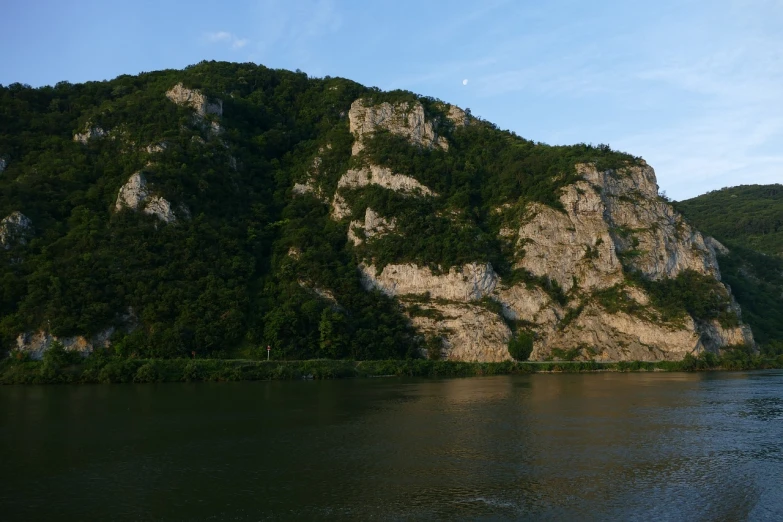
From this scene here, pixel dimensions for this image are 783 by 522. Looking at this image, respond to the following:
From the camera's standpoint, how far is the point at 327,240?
319 feet

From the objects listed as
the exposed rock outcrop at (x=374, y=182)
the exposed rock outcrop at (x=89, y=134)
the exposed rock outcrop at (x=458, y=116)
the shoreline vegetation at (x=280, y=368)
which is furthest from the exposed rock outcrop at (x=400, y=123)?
the shoreline vegetation at (x=280, y=368)

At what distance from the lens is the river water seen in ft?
69.7

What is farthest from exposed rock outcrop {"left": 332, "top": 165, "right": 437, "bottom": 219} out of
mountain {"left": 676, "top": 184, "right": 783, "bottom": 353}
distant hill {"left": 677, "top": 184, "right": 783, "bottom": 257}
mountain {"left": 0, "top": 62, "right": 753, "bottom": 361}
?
distant hill {"left": 677, "top": 184, "right": 783, "bottom": 257}

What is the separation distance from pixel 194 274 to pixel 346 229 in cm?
2958

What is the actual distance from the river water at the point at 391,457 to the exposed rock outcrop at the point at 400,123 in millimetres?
74568

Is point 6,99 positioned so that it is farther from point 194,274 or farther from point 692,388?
point 692,388

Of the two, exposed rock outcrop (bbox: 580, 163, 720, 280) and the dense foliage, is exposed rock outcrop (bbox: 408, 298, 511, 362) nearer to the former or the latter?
the dense foliage

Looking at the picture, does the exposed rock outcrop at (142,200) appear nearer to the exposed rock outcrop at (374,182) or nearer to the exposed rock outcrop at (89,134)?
the exposed rock outcrop at (89,134)

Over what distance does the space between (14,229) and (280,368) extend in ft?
132

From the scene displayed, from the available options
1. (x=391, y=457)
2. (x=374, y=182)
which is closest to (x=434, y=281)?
(x=374, y=182)

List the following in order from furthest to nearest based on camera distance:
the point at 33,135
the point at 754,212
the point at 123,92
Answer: the point at 754,212 < the point at 123,92 < the point at 33,135

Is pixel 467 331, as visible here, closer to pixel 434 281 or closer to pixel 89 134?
pixel 434 281

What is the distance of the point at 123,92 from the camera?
115 meters

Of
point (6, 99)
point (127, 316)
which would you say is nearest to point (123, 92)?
point (6, 99)
